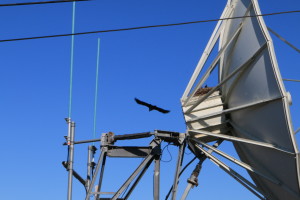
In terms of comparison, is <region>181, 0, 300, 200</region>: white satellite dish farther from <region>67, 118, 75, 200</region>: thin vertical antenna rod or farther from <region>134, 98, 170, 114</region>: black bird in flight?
<region>67, 118, 75, 200</region>: thin vertical antenna rod

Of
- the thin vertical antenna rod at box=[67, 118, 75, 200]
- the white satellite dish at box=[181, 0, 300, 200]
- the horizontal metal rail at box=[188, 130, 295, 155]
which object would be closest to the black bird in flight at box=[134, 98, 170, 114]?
the white satellite dish at box=[181, 0, 300, 200]

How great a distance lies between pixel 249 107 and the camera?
69.6 feet

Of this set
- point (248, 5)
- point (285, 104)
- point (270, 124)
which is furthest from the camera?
point (248, 5)

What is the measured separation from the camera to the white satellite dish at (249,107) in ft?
62.4

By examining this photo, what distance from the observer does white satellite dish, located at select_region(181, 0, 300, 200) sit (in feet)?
62.4

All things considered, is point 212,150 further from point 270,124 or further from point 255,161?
point 270,124

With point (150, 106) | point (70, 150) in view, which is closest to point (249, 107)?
point (150, 106)

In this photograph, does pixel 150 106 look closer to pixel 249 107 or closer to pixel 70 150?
pixel 70 150

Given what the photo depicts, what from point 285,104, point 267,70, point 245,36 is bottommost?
point 285,104

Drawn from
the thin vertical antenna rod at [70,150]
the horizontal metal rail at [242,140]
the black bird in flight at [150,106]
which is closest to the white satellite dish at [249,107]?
the horizontal metal rail at [242,140]

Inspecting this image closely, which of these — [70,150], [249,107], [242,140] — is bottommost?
[70,150]

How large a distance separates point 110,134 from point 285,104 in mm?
9029

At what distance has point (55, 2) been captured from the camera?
13367 millimetres

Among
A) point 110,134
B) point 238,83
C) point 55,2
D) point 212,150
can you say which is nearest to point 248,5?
point 238,83
